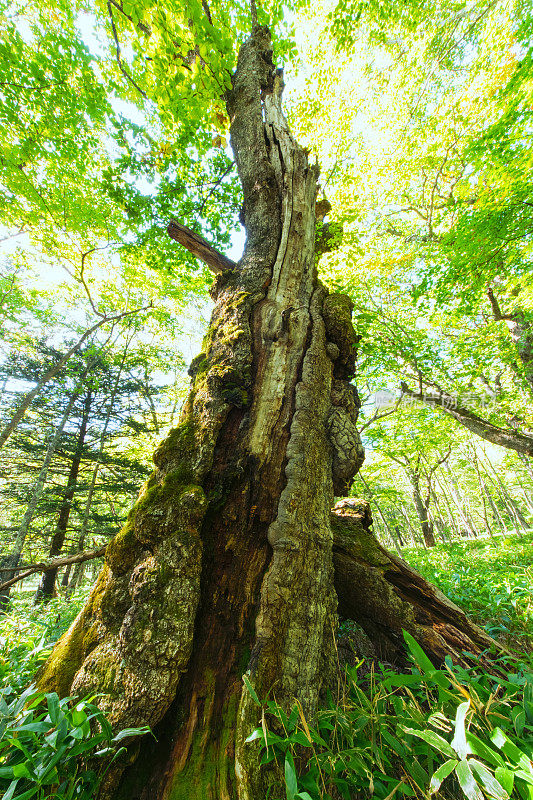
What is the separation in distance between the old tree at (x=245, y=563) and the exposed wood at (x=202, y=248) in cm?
2

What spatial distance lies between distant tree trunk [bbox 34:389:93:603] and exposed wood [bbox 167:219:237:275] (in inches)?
369

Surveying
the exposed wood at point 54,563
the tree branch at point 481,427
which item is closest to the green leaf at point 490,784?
the exposed wood at point 54,563

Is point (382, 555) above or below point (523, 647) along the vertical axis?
above

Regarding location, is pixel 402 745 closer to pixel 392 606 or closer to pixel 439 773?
pixel 439 773

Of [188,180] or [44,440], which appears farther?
[44,440]

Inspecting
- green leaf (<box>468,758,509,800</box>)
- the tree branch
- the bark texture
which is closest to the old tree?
the bark texture

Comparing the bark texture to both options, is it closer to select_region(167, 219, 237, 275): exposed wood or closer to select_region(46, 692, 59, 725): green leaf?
select_region(46, 692, 59, 725): green leaf

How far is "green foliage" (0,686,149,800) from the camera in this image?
0.95 m

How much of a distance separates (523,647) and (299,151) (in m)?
4.93

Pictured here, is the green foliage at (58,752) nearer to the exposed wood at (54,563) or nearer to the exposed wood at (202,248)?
the exposed wood at (54,563)

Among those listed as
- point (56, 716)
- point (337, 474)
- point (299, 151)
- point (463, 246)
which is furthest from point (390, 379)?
point (56, 716)

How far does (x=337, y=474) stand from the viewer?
86.0 inches

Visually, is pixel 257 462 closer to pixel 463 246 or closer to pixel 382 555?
pixel 382 555

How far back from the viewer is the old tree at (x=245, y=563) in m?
1.26
